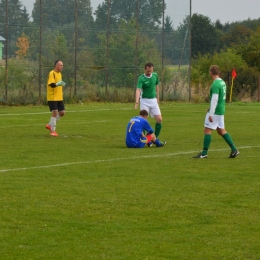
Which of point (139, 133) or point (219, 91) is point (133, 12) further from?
point (219, 91)

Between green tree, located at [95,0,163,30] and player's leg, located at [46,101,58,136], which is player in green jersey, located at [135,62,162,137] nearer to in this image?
player's leg, located at [46,101,58,136]

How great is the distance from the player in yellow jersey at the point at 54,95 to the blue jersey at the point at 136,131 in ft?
13.0

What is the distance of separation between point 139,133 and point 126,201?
740 centimetres

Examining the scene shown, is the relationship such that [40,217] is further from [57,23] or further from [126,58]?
[126,58]

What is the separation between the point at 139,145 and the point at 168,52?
27.8m

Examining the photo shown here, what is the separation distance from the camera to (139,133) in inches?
688

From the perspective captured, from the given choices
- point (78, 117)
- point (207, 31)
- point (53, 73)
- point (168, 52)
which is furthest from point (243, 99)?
point (207, 31)

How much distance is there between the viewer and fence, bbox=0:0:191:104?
3741 cm

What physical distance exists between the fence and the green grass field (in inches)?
724

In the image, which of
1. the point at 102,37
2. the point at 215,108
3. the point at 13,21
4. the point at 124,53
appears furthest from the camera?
the point at 124,53

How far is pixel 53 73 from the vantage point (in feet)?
69.6

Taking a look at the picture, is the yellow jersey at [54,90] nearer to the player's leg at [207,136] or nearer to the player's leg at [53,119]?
the player's leg at [53,119]

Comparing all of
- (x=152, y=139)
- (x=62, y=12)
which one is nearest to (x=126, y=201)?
(x=152, y=139)

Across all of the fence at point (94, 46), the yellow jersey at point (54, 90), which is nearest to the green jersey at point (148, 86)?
the yellow jersey at point (54, 90)
